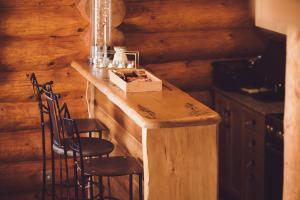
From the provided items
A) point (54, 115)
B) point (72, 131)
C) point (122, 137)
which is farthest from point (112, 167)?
point (122, 137)

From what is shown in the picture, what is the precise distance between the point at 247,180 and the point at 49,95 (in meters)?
1.97

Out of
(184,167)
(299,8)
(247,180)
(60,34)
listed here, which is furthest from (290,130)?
(60,34)

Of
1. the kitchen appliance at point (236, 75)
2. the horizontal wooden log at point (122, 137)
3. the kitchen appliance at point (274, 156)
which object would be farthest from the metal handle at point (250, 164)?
the horizontal wooden log at point (122, 137)

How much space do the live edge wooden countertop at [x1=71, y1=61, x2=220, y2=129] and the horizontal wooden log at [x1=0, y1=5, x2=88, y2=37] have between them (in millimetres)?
1120

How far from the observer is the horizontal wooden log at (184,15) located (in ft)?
16.3

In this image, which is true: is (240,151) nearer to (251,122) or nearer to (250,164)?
(250,164)

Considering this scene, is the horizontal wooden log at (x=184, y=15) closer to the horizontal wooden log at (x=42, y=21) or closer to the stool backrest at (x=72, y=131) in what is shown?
the horizontal wooden log at (x=42, y=21)

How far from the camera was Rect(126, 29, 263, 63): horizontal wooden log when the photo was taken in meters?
5.02

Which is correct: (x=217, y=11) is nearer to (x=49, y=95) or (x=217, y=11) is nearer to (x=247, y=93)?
(x=247, y=93)

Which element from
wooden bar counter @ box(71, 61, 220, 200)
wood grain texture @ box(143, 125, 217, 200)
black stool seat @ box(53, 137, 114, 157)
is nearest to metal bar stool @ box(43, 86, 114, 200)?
black stool seat @ box(53, 137, 114, 157)

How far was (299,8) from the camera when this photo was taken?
53 cm

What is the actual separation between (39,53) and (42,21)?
27cm

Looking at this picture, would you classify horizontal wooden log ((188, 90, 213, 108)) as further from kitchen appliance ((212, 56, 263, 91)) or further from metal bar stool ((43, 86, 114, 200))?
metal bar stool ((43, 86, 114, 200))

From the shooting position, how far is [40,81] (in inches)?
189
